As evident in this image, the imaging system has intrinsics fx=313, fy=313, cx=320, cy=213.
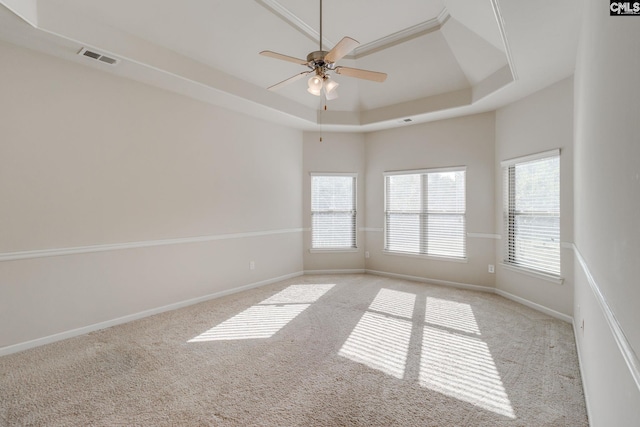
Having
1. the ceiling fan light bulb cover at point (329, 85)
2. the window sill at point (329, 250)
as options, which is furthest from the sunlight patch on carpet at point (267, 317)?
the ceiling fan light bulb cover at point (329, 85)

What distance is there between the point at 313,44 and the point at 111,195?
3.15 m

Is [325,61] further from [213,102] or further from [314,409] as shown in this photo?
[314,409]

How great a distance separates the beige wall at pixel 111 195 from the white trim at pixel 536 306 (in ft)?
12.5

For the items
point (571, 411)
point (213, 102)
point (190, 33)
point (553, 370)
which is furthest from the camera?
point (213, 102)

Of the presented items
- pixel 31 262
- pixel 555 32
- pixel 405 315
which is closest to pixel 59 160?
pixel 31 262

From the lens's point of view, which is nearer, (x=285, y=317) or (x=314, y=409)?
(x=314, y=409)

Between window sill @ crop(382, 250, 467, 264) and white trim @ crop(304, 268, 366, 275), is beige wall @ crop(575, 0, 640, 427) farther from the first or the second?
white trim @ crop(304, 268, 366, 275)

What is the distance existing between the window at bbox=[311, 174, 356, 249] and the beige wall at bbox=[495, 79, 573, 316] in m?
2.58

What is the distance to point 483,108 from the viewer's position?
185 inches

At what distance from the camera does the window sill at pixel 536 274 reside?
3697 millimetres

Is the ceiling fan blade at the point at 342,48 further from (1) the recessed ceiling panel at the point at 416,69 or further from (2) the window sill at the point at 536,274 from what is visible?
(2) the window sill at the point at 536,274

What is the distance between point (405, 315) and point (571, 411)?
1.89 metres

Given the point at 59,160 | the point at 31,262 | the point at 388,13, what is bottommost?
the point at 31,262

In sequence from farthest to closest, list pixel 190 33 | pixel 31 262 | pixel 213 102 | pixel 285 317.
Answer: pixel 213 102 < pixel 285 317 < pixel 190 33 < pixel 31 262
